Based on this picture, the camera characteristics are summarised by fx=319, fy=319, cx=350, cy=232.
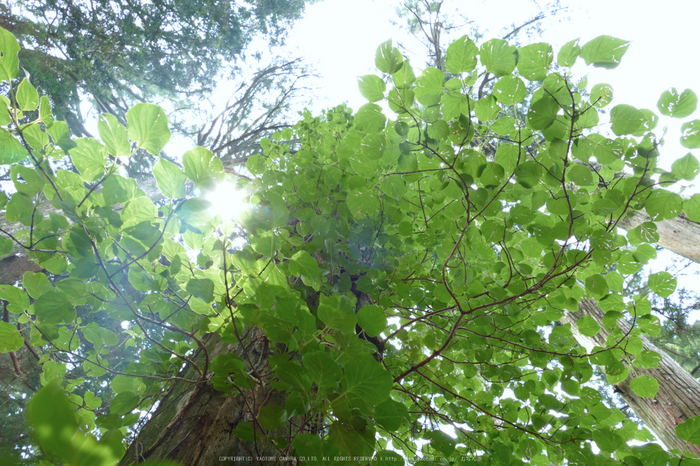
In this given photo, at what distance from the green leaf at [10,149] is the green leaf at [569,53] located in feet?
4.22

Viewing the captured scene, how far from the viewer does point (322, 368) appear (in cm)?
62

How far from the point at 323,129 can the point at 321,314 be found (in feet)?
6.43

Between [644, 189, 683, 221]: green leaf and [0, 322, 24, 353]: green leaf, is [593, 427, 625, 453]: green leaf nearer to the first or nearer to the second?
[644, 189, 683, 221]: green leaf

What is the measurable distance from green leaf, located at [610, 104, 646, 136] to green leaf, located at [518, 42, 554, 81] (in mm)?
231

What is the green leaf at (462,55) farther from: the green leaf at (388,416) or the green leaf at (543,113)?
the green leaf at (388,416)

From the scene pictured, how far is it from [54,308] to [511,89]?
1.35 m

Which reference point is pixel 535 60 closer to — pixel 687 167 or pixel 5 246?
pixel 687 167

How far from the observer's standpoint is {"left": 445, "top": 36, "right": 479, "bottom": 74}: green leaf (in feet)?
2.74

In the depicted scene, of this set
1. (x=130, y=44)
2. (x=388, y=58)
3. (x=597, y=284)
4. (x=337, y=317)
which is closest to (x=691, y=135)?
(x=597, y=284)

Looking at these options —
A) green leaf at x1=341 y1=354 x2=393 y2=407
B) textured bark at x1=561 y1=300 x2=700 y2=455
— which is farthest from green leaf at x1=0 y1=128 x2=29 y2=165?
textured bark at x1=561 y1=300 x2=700 y2=455

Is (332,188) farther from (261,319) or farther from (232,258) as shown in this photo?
(261,319)

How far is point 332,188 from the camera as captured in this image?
1.63m

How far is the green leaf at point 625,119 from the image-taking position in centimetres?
84

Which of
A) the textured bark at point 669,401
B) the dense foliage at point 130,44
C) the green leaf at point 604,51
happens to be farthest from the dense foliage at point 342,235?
the dense foliage at point 130,44
